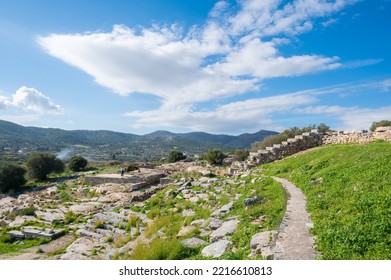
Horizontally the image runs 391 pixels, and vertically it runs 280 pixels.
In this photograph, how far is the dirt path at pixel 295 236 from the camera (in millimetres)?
7570

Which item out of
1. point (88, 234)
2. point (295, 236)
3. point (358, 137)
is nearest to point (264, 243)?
point (295, 236)

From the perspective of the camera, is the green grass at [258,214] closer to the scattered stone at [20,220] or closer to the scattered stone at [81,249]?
the scattered stone at [81,249]

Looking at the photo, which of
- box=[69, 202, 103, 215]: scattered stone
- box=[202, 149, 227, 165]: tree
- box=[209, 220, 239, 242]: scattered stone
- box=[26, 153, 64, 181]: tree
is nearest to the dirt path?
box=[209, 220, 239, 242]: scattered stone

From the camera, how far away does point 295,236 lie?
28.6 ft

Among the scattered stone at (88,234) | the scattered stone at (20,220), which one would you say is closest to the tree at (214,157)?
the scattered stone at (20,220)

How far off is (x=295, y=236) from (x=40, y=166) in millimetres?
44517

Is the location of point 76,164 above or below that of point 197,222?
above

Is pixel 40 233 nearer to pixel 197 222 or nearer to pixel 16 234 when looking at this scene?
pixel 16 234

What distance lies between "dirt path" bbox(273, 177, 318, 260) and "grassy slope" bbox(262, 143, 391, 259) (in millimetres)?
278

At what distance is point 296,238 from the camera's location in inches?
337

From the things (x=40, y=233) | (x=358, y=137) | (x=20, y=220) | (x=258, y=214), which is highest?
(x=358, y=137)

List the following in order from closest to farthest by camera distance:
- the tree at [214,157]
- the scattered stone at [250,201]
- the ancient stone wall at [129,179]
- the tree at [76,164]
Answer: the scattered stone at [250,201]
the ancient stone wall at [129,179]
the tree at [214,157]
the tree at [76,164]
